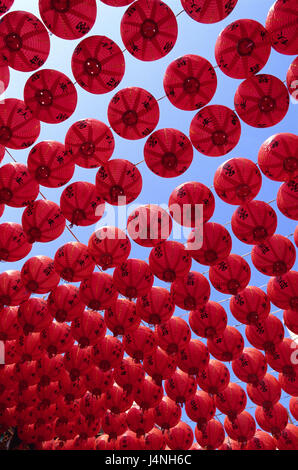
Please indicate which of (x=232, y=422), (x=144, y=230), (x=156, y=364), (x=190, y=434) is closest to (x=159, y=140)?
(x=144, y=230)

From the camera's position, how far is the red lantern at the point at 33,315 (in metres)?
7.57

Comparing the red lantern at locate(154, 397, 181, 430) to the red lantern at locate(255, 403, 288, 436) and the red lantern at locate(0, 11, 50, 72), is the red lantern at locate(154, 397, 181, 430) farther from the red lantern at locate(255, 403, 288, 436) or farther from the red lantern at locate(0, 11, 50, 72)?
the red lantern at locate(0, 11, 50, 72)

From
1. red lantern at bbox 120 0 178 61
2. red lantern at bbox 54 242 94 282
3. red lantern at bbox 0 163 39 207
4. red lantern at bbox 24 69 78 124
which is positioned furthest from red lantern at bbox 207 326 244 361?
red lantern at bbox 120 0 178 61

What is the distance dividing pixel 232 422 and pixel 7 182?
304 inches

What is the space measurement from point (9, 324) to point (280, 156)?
6436 millimetres

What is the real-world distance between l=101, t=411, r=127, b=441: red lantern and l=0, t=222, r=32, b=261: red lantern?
19.2 ft

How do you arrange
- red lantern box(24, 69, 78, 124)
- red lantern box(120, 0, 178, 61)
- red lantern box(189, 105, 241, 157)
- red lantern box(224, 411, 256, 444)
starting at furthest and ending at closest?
red lantern box(224, 411, 256, 444), red lantern box(189, 105, 241, 157), red lantern box(24, 69, 78, 124), red lantern box(120, 0, 178, 61)

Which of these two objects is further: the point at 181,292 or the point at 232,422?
the point at 232,422

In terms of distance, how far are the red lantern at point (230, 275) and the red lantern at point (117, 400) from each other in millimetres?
3971

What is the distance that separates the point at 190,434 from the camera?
1005cm

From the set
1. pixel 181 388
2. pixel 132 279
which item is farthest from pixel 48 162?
pixel 181 388

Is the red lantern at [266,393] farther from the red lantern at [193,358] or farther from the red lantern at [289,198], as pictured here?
the red lantern at [289,198]

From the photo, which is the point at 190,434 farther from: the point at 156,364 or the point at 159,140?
the point at 159,140

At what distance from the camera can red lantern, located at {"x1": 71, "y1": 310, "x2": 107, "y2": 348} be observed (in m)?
7.61
